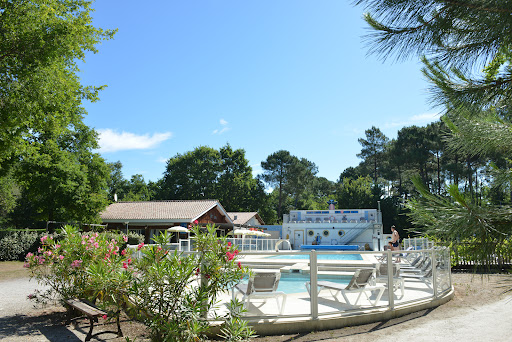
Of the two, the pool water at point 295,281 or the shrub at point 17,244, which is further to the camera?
the shrub at point 17,244

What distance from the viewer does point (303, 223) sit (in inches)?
1443

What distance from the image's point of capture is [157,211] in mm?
31609

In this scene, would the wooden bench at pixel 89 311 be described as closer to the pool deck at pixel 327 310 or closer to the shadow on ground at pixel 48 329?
the shadow on ground at pixel 48 329

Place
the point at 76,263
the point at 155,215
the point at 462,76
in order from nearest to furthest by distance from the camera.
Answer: the point at 462,76
the point at 76,263
the point at 155,215

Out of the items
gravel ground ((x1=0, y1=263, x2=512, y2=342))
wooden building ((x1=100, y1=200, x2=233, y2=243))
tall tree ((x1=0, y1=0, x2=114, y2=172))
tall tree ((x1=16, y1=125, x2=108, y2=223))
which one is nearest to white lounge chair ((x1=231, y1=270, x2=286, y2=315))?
gravel ground ((x1=0, y1=263, x2=512, y2=342))

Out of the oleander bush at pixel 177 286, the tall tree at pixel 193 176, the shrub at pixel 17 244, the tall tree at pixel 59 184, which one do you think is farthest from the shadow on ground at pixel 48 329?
the tall tree at pixel 193 176

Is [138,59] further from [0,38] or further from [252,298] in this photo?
[252,298]

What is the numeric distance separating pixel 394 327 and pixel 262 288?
2626mm

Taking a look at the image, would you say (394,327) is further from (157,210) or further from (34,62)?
(157,210)

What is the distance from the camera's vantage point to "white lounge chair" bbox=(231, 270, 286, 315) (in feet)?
21.8

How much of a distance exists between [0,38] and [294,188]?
54882 millimetres

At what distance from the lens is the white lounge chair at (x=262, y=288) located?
21.8 ft

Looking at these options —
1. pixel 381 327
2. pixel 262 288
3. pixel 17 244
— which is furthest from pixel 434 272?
pixel 17 244

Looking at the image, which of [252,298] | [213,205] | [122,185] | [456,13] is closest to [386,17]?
[456,13]
